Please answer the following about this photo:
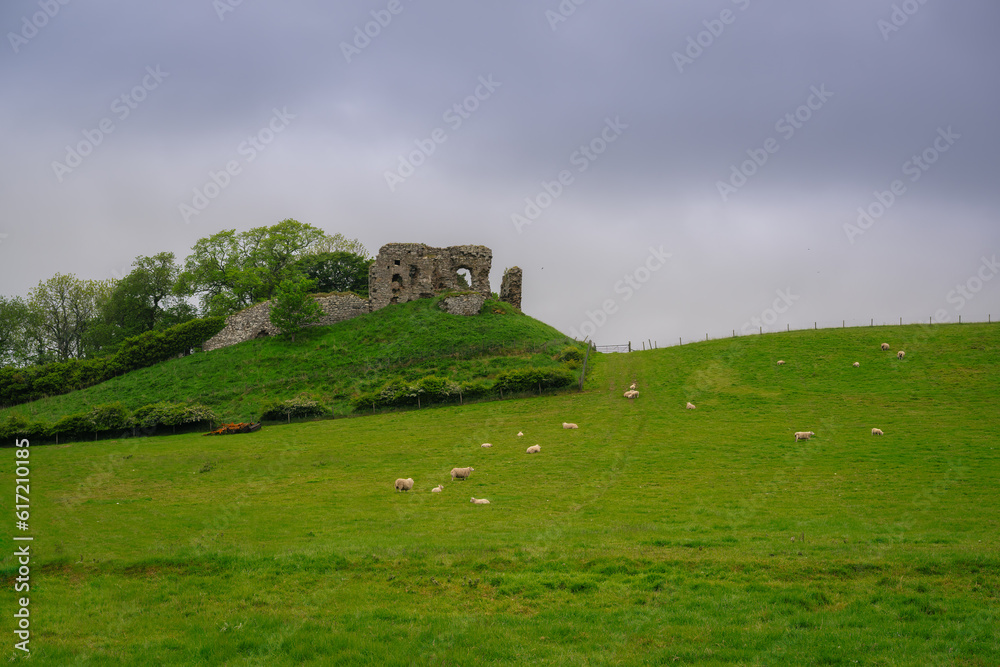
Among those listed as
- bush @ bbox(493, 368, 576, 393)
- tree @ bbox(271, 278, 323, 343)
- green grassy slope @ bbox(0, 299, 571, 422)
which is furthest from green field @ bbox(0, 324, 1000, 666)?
tree @ bbox(271, 278, 323, 343)

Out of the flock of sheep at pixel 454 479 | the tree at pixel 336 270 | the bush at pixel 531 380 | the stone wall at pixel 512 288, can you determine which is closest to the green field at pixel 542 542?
the flock of sheep at pixel 454 479

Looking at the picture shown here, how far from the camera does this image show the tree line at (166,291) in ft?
254

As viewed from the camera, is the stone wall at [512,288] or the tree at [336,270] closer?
the stone wall at [512,288]

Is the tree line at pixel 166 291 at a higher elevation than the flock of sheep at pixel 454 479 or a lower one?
higher

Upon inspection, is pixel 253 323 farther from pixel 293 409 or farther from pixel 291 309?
pixel 293 409

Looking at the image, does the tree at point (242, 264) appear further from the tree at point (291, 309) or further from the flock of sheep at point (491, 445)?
the flock of sheep at point (491, 445)

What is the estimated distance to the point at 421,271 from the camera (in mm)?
73500

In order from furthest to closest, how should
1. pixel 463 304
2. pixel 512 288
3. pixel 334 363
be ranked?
pixel 512 288 → pixel 463 304 → pixel 334 363

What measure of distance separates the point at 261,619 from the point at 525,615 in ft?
17.9

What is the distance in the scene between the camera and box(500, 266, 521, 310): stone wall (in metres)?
76.9

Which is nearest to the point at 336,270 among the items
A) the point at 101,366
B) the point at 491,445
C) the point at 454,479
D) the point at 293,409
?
the point at 101,366

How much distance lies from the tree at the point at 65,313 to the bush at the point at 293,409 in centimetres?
4501

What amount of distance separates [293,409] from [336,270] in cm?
3821

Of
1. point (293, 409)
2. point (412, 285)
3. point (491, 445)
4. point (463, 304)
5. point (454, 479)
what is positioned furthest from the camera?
point (412, 285)
